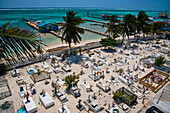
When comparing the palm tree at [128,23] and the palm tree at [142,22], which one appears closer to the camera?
the palm tree at [128,23]

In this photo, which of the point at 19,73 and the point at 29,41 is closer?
the point at 29,41

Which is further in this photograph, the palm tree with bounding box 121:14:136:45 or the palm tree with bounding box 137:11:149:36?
the palm tree with bounding box 137:11:149:36

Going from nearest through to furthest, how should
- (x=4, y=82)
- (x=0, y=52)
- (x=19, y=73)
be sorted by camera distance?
(x=0, y=52)
(x=4, y=82)
(x=19, y=73)

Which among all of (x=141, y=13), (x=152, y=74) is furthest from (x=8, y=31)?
(x=141, y=13)

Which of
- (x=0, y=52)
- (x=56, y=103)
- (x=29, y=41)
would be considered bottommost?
(x=56, y=103)

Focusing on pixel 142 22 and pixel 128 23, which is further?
pixel 142 22

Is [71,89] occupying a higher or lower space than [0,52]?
lower

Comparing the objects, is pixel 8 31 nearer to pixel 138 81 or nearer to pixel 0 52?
pixel 0 52

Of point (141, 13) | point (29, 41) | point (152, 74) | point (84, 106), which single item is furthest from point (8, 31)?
point (141, 13)

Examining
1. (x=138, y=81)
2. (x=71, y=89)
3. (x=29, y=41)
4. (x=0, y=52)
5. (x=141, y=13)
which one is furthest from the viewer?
(x=141, y=13)
